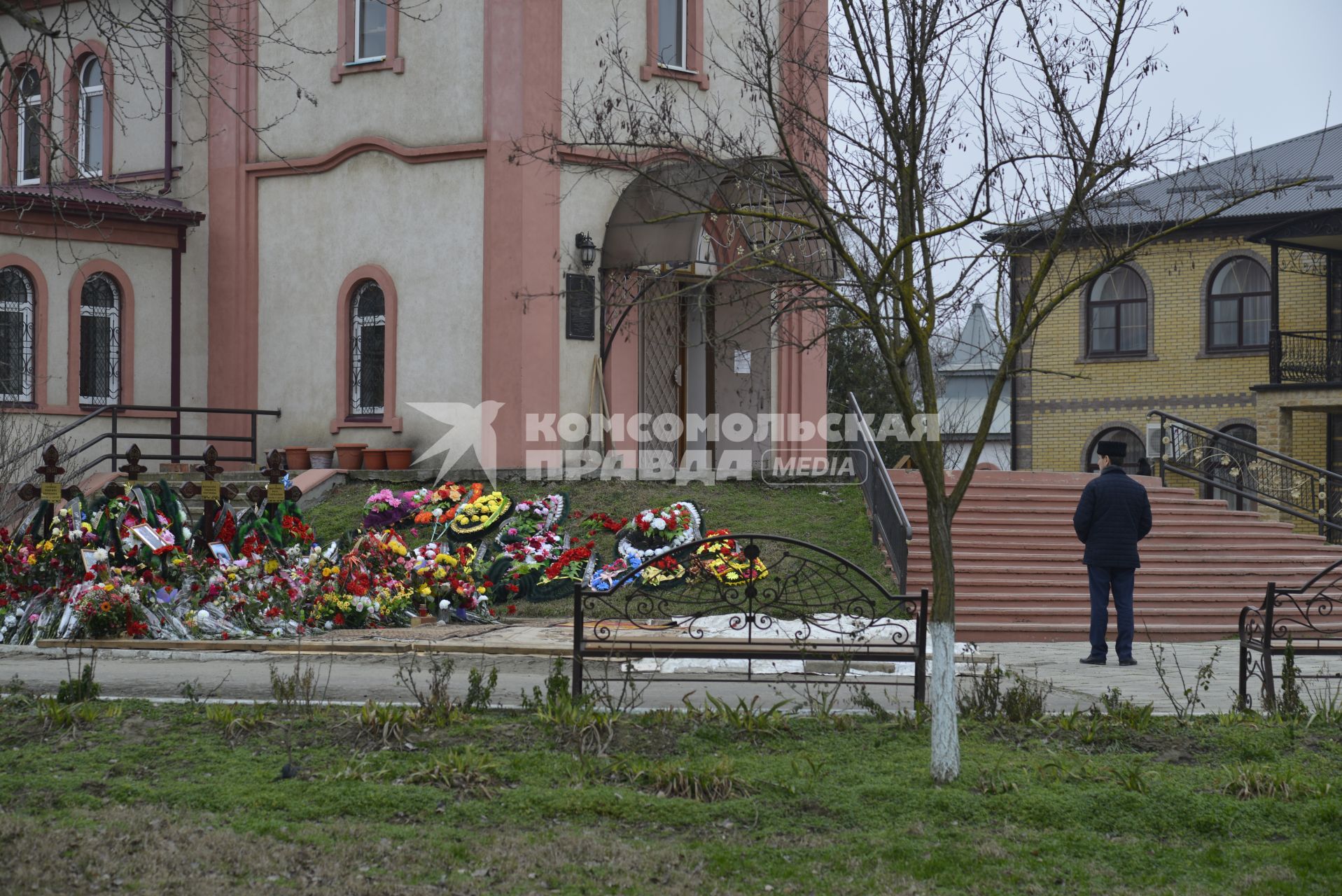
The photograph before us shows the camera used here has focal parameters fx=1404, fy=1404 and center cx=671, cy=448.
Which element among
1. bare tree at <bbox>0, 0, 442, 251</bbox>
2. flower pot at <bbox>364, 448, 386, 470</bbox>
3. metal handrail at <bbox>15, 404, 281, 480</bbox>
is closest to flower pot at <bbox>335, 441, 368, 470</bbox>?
flower pot at <bbox>364, 448, 386, 470</bbox>

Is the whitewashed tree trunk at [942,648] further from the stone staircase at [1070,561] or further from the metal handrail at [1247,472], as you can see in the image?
the metal handrail at [1247,472]

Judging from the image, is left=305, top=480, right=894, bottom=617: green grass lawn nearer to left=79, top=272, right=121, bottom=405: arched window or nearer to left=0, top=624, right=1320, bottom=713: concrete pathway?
left=0, top=624, right=1320, bottom=713: concrete pathway

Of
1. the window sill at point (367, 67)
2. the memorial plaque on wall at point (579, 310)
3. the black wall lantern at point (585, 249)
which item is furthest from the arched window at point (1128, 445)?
the window sill at point (367, 67)

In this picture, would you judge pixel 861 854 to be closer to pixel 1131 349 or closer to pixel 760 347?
pixel 760 347

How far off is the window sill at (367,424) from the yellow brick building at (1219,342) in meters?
15.3

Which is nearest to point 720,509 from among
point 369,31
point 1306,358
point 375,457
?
point 375,457

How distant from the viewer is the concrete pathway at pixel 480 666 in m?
9.05

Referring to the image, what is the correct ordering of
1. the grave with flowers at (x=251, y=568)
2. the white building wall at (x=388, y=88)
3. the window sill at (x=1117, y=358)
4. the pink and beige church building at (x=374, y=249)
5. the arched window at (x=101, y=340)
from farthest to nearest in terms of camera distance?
1. the window sill at (x=1117, y=358)
2. the arched window at (x=101, y=340)
3. the white building wall at (x=388, y=88)
4. the pink and beige church building at (x=374, y=249)
5. the grave with flowers at (x=251, y=568)

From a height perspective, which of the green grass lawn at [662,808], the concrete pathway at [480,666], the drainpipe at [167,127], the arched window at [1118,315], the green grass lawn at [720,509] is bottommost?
the concrete pathway at [480,666]

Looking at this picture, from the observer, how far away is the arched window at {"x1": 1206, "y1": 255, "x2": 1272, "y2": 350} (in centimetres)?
3259

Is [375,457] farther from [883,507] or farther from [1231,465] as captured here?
[1231,465]

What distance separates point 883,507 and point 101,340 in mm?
12065

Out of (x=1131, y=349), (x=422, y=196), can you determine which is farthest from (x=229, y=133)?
(x=1131, y=349)

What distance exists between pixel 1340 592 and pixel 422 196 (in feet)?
40.4
